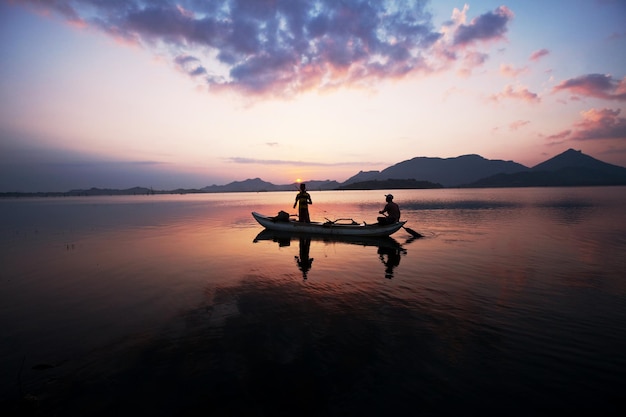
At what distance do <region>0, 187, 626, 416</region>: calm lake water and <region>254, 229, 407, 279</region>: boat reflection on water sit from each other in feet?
1.49

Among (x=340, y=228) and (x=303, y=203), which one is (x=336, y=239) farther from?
(x=303, y=203)

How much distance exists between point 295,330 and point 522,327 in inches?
284

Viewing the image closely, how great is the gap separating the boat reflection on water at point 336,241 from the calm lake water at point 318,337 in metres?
0.45

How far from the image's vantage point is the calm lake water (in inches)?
258

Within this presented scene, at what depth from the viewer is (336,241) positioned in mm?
26828

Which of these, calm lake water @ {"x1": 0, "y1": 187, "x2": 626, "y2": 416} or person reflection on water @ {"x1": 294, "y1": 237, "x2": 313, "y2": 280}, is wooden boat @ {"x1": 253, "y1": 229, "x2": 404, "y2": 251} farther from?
calm lake water @ {"x1": 0, "y1": 187, "x2": 626, "y2": 416}

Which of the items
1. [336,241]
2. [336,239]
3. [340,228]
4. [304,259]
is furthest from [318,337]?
[340,228]

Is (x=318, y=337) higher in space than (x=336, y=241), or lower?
lower

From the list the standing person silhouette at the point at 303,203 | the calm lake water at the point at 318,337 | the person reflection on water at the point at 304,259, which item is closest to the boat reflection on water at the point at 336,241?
the person reflection on water at the point at 304,259

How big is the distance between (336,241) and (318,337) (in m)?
17.7

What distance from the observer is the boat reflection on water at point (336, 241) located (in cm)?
1858

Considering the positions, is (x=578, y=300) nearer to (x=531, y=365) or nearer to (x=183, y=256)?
(x=531, y=365)

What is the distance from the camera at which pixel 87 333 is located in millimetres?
9844

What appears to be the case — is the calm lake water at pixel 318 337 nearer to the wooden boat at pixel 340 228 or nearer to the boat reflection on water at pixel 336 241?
the boat reflection on water at pixel 336 241
